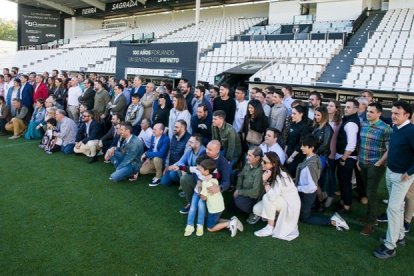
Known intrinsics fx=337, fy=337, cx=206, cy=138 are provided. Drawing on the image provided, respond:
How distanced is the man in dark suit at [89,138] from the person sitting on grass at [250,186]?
11.6 ft

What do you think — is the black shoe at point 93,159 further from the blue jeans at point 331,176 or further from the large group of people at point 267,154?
the blue jeans at point 331,176

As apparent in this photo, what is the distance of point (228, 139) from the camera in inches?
194

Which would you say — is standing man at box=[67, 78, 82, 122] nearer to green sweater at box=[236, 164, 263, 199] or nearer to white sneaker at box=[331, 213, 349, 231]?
green sweater at box=[236, 164, 263, 199]

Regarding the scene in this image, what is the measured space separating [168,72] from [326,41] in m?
9.72

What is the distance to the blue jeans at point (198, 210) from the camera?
3.75m

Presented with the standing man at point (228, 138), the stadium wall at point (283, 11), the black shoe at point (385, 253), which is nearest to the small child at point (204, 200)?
the standing man at point (228, 138)

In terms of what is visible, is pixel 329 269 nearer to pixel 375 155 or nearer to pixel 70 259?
pixel 375 155

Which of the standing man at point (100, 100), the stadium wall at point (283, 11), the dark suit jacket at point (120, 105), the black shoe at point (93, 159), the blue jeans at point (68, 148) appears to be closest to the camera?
the black shoe at point (93, 159)

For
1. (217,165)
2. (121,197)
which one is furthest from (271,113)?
(121,197)

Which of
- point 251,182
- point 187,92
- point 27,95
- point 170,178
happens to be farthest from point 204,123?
point 27,95

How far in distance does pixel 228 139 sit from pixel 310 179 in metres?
1.42

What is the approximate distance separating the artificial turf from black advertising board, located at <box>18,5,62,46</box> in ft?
97.0

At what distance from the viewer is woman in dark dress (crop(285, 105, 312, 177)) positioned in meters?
4.46

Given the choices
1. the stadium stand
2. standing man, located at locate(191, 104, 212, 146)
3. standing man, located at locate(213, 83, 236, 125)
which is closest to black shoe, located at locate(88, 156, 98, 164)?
standing man, located at locate(191, 104, 212, 146)
